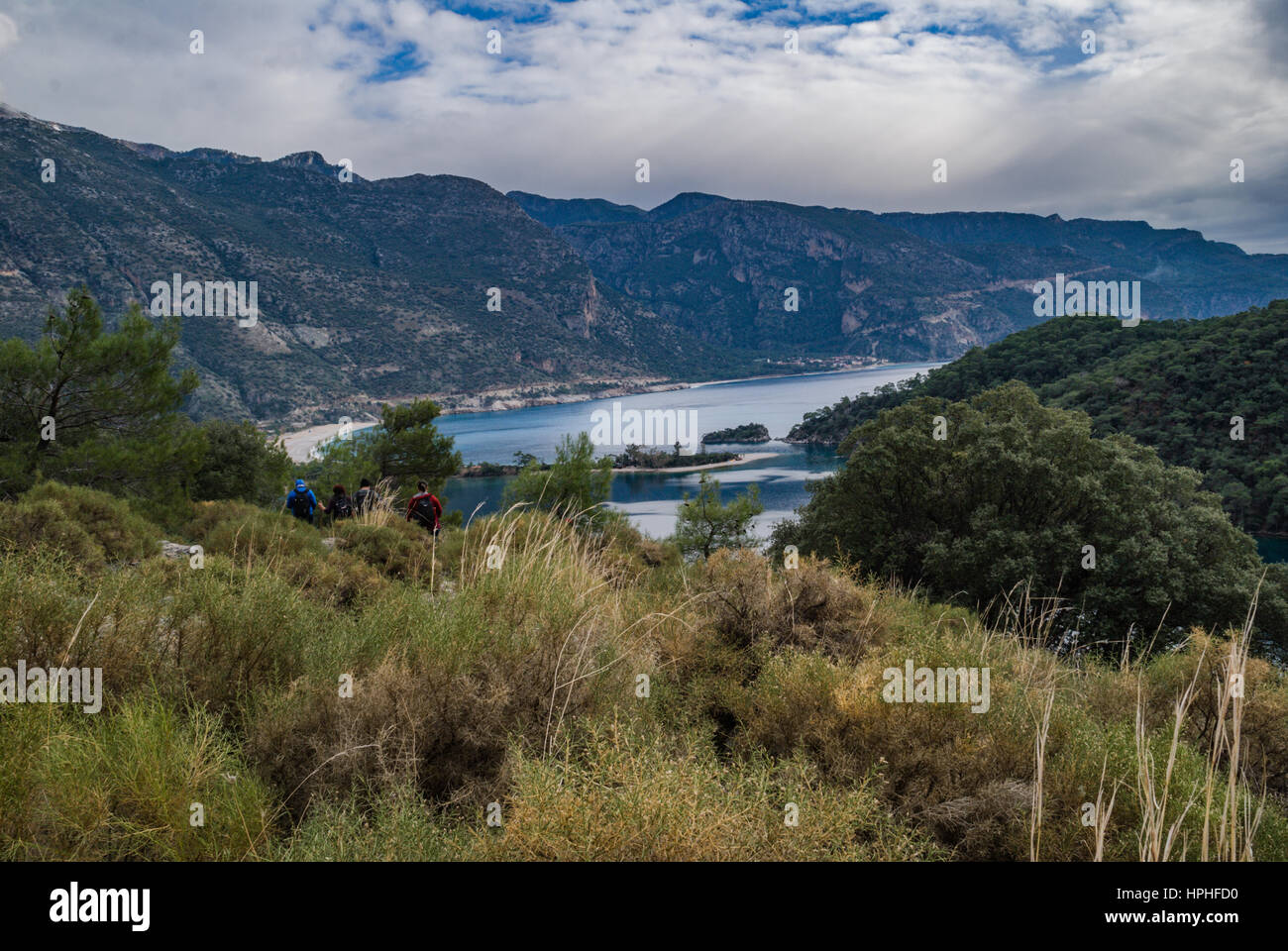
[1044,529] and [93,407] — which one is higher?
[93,407]

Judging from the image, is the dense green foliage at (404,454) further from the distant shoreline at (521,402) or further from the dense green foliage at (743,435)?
the dense green foliage at (743,435)

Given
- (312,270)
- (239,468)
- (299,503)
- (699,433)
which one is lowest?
(299,503)

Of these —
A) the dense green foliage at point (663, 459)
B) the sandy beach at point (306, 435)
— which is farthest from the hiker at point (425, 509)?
the dense green foliage at point (663, 459)

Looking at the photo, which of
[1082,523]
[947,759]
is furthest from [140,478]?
[1082,523]

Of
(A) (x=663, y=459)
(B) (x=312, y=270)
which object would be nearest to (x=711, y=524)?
(A) (x=663, y=459)

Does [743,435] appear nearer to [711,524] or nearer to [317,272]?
[711,524]
